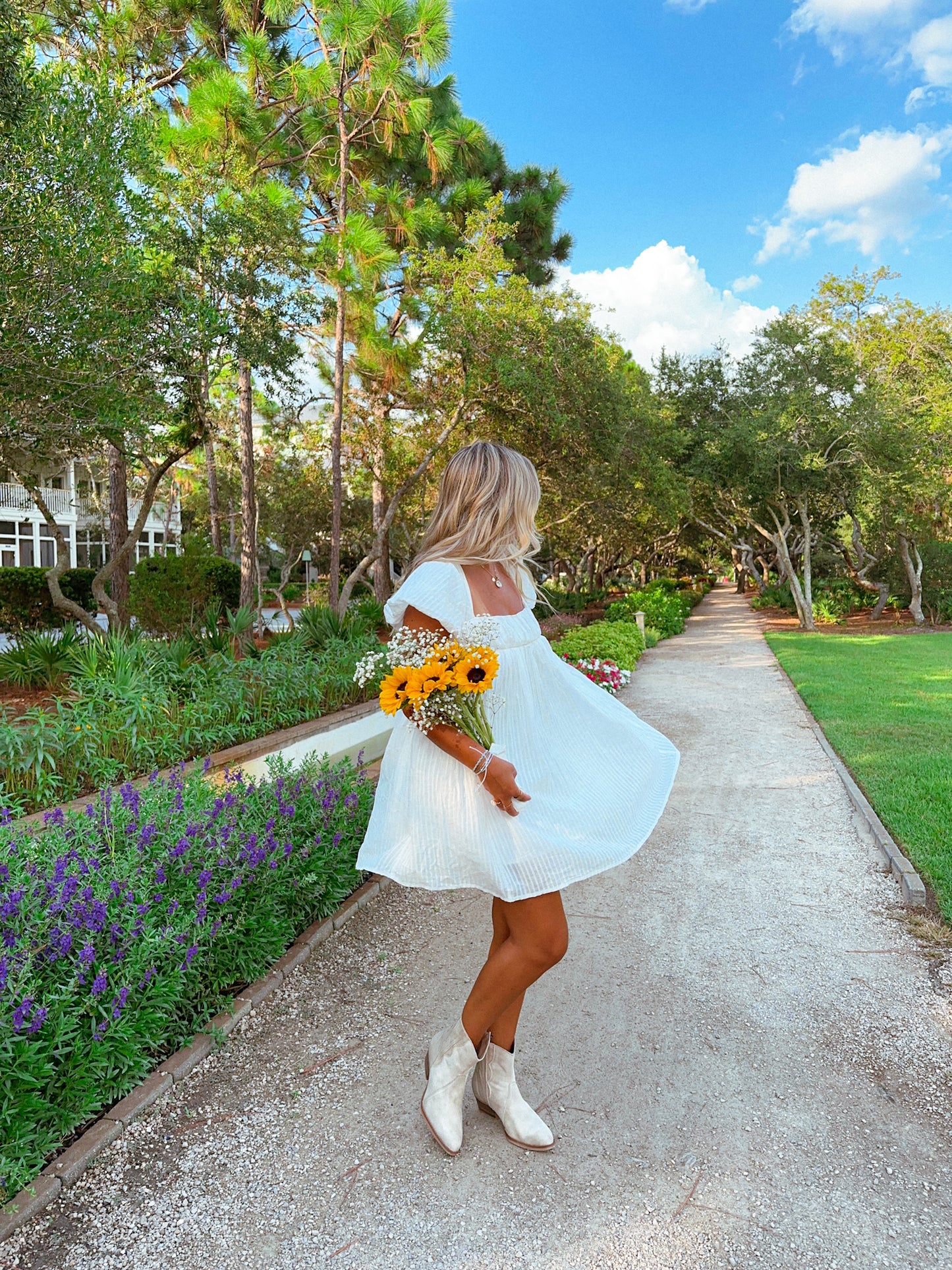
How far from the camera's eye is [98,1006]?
230cm

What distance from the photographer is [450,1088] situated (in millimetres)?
2285

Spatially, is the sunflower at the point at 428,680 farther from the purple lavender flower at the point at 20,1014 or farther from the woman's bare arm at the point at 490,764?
the purple lavender flower at the point at 20,1014

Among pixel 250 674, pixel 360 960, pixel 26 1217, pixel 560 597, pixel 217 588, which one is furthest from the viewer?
pixel 560 597

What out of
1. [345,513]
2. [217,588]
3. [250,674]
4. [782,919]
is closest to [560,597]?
[345,513]

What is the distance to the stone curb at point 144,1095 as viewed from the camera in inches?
79.5

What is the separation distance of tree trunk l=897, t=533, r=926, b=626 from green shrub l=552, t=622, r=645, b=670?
35.5 feet

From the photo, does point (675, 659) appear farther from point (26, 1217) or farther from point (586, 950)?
point (26, 1217)

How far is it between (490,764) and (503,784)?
6 cm

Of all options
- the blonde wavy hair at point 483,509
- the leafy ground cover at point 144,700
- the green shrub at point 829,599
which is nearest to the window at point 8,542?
the leafy ground cover at point 144,700

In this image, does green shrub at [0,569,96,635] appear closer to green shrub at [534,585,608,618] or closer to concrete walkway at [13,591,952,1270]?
green shrub at [534,585,608,618]

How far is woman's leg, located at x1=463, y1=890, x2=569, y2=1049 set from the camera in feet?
7.14

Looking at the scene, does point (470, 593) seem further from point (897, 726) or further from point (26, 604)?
point (26, 604)

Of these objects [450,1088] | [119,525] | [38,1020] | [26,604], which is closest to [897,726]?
[450,1088]

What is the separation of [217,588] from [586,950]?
12.9m
